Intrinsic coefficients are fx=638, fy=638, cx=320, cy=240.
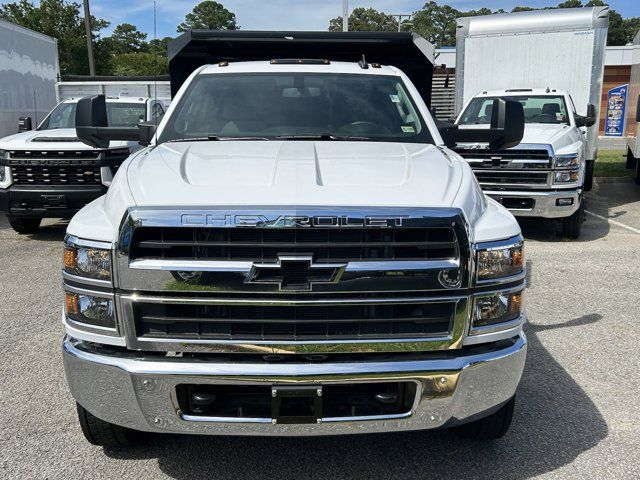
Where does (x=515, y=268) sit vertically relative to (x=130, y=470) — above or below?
above

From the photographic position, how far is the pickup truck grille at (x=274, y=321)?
264cm

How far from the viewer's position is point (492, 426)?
3234 millimetres

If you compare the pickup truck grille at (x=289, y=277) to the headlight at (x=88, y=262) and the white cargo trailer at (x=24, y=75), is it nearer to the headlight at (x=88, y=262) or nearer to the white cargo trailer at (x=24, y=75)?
the headlight at (x=88, y=262)

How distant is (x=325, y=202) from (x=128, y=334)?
984 millimetres

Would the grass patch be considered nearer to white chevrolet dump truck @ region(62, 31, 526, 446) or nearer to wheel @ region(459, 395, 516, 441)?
wheel @ region(459, 395, 516, 441)

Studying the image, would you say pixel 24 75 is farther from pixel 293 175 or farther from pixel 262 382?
pixel 262 382

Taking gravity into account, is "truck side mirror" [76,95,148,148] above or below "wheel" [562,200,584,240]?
above

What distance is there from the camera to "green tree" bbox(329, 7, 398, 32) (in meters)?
89.4

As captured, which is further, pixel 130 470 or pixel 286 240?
pixel 130 470

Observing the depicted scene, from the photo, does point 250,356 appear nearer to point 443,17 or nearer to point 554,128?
point 554,128

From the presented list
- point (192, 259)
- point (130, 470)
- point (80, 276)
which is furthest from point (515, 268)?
point (130, 470)

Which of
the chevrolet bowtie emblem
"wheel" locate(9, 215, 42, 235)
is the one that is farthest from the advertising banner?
the chevrolet bowtie emblem

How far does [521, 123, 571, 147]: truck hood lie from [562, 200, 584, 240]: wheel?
100 centimetres

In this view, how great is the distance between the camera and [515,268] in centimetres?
282
